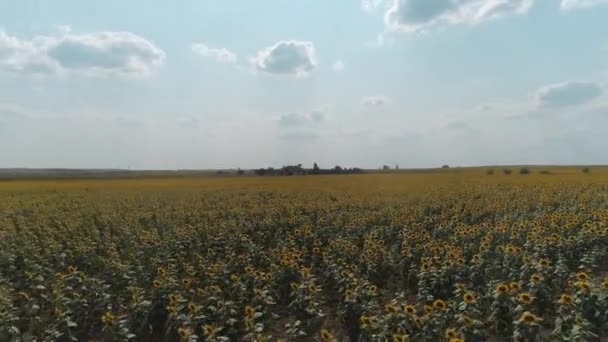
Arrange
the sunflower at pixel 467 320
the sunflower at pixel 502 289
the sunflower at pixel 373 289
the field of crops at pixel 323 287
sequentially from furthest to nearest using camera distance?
1. the sunflower at pixel 373 289
2. the sunflower at pixel 502 289
3. the field of crops at pixel 323 287
4. the sunflower at pixel 467 320

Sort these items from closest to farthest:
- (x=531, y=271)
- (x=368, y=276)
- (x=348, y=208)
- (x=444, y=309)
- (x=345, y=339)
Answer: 1. (x=444, y=309)
2. (x=345, y=339)
3. (x=531, y=271)
4. (x=368, y=276)
5. (x=348, y=208)

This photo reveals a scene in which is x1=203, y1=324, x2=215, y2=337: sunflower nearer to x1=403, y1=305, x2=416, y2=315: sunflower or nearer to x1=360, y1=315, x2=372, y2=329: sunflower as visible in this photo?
x1=360, y1=315, x2=372, y2=329: sunflower

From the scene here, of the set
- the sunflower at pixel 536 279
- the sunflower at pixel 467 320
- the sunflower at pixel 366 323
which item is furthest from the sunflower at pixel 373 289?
the sunflower at pixel 536 279

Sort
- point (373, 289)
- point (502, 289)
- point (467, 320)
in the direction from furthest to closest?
point (373, 289) → point (502, 289) → point (467, 320)

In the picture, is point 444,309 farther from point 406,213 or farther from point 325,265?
point 406,213

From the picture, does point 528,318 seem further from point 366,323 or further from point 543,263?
point 543,263

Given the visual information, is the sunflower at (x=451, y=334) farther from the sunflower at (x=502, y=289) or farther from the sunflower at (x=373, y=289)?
the sunflower at (x=373, y=289)

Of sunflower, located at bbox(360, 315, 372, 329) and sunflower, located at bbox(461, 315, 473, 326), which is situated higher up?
sunflower, located at bbox(461, 315, 473, 326)

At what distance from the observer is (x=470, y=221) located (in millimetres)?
12812

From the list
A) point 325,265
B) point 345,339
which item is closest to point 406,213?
point 325,265

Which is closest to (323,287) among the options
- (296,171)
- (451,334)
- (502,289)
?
(502,289)

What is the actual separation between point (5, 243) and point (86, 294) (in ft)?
Answer: 16.3

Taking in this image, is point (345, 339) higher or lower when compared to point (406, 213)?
lower

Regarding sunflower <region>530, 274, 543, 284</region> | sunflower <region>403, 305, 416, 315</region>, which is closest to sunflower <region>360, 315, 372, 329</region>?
sunflower <region>403, 305, 416, 315</region>
